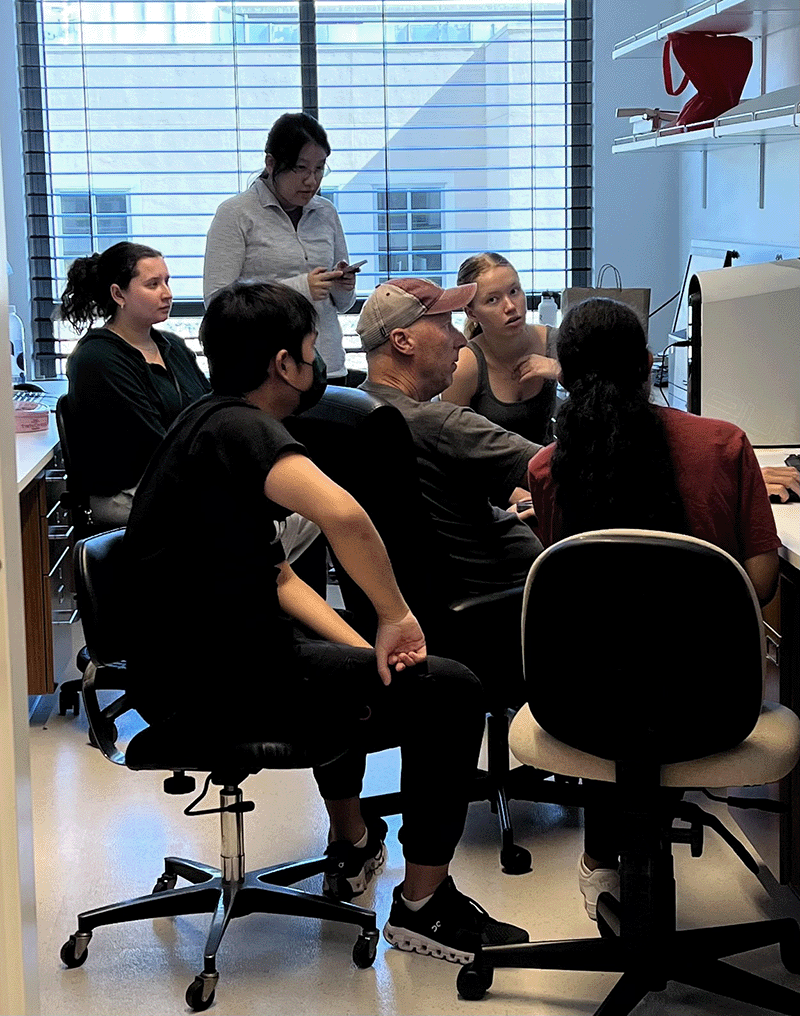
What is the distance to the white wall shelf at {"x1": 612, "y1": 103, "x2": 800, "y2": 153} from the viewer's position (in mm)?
2826

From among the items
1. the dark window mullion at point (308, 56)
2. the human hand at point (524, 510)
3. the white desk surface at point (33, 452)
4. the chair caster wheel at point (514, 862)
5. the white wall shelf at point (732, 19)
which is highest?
the dark window mullion at point (308, 56)

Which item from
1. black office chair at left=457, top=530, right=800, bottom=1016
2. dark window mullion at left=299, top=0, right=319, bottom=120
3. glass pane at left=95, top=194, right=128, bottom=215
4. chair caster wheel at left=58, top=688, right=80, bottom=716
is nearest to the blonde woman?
black office chair at left=457, top=530, right=800, bottom=1016

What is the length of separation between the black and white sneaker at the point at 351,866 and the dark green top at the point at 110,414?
127 cm

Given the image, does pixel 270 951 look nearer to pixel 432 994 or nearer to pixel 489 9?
pixel 432 994

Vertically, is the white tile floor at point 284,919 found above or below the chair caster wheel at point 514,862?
below

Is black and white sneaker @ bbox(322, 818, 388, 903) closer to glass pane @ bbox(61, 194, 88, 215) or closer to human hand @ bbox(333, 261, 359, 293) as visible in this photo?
human hand @ bbox(333, 261, 359, 293)

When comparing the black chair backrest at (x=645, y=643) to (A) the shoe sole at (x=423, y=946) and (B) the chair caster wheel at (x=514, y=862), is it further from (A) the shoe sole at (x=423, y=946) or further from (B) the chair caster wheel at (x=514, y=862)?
(B) the chair caster wheel at (x=514, y=862)

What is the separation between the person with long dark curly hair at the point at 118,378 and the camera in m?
3.45

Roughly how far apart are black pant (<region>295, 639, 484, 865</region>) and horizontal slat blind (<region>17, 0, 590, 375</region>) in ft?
10.3

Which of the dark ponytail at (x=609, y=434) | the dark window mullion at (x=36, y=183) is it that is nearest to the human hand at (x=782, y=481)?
the dark ponytail at (x=609, y=434)

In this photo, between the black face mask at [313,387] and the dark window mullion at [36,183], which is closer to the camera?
the black face mask at [313,387]

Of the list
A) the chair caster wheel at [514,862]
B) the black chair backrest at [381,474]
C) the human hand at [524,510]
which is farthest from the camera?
the human hand at [524,510]

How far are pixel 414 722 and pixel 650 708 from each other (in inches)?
19.8

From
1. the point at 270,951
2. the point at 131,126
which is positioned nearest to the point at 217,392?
the point at 270,951
